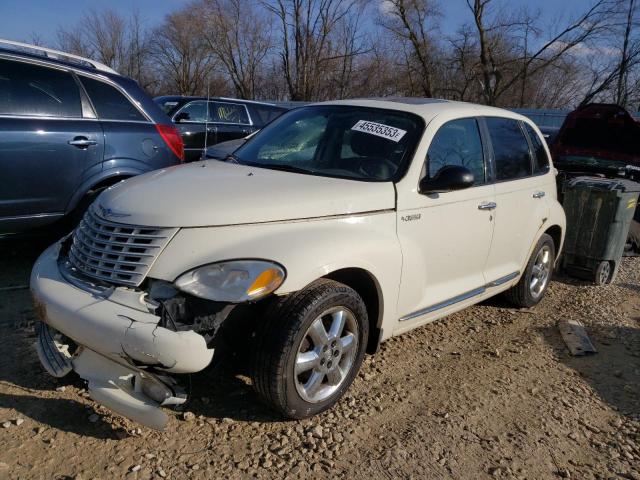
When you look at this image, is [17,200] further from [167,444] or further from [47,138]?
[167,444]

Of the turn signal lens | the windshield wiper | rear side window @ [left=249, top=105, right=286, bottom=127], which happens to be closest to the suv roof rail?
the windshield wiper

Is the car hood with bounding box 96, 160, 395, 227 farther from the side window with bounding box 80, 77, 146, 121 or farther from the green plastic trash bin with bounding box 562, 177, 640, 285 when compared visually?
the green plastic trash bin with bounding box 562, 177, 640, 285

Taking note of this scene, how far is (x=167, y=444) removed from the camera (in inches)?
106

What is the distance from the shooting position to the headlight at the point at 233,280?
2508 millimetres

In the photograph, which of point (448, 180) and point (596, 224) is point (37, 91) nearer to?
point (448, 180)

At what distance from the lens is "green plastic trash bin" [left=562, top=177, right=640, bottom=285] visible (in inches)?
229

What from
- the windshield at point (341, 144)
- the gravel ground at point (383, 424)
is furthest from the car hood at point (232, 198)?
the gravel ground at point (383, 424)

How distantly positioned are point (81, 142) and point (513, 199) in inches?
145

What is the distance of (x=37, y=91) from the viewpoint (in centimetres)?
457

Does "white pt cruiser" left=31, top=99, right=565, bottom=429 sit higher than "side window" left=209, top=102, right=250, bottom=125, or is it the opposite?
"side window" left=209, top=102, right=250, bottom=125

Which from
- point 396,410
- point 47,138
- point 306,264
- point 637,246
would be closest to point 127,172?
point 47,138

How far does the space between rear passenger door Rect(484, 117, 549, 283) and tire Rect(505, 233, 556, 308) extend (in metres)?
0.16

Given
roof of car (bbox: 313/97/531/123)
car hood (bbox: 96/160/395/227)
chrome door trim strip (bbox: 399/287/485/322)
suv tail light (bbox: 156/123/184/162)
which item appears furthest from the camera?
suv tail light (bbox: 156/123/184/162)

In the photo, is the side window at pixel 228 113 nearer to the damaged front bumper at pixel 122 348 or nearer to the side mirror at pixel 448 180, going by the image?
the side mirror at pixel 448 180
